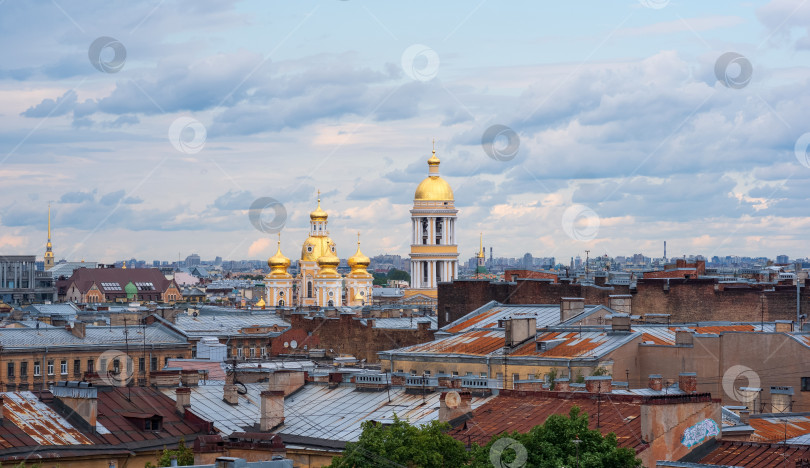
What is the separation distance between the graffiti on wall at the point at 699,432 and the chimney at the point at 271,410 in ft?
38.6

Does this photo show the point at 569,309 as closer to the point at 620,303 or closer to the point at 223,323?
the point at 620,303

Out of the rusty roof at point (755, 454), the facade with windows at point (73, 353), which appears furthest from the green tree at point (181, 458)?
the facade with windows at point (73, 353)

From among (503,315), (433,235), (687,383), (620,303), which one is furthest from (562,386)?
(433,235)

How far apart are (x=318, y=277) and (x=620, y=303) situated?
9422cm

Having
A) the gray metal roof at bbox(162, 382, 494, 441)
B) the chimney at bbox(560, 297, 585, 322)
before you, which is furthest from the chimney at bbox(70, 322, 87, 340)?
the gray metal roof at bbox(162, 382, 494, 441)

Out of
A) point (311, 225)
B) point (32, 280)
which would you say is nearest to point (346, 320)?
point (311, 225)

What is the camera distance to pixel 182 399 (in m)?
36.2

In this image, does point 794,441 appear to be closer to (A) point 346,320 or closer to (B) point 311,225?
(A) point 346,320

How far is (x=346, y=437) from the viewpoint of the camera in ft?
110

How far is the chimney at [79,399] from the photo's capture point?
3312cm

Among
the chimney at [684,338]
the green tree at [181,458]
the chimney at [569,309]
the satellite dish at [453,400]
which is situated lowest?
the green tree at [181,458]

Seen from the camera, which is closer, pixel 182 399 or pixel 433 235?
pixel 182 399

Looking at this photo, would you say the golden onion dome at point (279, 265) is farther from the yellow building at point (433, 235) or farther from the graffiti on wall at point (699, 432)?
the graffiti on wall at point (699, 432)

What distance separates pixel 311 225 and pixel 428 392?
117 meters
